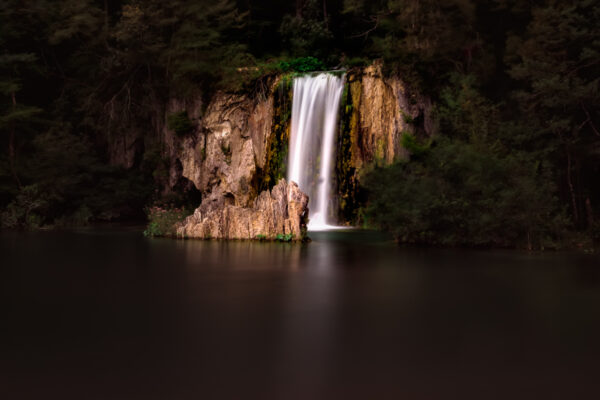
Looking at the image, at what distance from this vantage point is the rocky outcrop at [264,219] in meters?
15.8

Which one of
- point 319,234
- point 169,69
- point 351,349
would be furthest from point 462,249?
point 169,69

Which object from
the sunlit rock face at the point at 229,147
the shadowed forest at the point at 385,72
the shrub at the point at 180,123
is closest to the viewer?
the shadowed forest at the point at 385,72

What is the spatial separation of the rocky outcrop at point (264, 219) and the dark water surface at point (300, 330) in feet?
14.8

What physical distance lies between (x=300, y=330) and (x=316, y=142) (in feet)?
57.1

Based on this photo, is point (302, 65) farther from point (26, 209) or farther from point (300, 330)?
point (300, 330)

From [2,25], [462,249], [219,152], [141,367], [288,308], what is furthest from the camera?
[2,25]

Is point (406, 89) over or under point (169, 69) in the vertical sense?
under

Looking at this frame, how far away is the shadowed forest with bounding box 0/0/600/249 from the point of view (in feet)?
47.0

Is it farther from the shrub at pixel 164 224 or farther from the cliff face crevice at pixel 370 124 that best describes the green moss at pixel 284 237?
the cliff face crevice at pixel 370 124

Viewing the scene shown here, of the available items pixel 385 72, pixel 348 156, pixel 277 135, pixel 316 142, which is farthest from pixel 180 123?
pixel 385 72

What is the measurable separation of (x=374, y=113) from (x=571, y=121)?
741 centimetres

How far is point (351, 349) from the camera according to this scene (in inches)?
197

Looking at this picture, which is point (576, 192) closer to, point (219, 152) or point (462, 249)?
point (462, 249)

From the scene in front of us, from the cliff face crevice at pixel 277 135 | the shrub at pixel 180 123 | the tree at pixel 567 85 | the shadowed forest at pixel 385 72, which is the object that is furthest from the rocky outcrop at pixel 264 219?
the shrub at pixel 180 123
